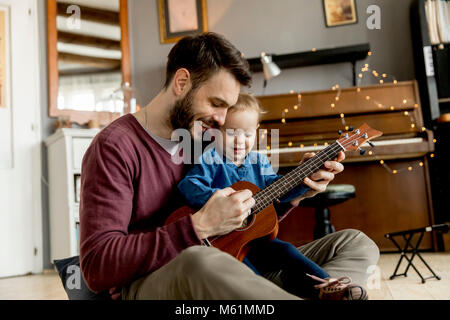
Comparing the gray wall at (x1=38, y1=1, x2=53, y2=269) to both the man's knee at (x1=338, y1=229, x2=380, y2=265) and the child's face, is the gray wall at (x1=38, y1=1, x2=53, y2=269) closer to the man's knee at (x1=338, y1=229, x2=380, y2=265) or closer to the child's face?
the child's face

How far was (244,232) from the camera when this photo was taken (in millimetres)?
1011

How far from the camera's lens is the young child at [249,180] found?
40.6 inches

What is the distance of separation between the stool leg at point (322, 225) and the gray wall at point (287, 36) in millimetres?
1210

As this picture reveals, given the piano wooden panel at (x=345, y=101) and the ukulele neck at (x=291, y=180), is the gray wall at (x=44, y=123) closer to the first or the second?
the piano wooden panel at (x=345, y=101)

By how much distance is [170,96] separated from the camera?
3.73 ft

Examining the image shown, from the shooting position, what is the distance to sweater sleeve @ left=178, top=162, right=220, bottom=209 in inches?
40.1

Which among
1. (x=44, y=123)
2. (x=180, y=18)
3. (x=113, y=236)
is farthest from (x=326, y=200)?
(x=44, y=123)

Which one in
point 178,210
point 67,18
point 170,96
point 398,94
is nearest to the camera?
point 178,210

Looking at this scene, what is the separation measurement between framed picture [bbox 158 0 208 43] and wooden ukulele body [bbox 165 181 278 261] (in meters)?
1.99

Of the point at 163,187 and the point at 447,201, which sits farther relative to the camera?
the point at 447,201

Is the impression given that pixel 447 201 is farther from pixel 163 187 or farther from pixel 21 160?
pixel 21 160
